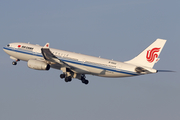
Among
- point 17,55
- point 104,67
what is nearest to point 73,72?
point 104,67

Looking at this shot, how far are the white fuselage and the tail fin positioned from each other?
190cm

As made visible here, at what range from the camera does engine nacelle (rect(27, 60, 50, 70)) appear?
60.8 m

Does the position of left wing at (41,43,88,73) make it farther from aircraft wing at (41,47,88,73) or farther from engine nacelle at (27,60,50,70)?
engine nacelle at (27,60,50,70)

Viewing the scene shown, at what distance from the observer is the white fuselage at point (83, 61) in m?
59.4

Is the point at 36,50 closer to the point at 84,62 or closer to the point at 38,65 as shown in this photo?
the point at 38,65

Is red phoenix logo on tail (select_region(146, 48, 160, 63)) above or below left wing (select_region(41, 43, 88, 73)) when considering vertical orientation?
above

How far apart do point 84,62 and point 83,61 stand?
0.95 ft

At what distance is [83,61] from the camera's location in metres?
62.3

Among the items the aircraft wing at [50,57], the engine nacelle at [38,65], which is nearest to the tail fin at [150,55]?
the aircraft wing at [50,57]

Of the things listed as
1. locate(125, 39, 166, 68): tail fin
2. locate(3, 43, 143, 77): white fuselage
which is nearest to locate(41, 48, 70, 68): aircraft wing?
locate(3, 43, 143, 77): white fuselage

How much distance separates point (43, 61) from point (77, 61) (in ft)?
19.8

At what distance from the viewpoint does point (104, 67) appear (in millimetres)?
60500

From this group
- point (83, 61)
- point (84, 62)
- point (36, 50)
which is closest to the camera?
point (84, 62)

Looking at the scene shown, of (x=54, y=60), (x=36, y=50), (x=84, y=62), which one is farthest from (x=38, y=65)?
(x=84, y=62)
